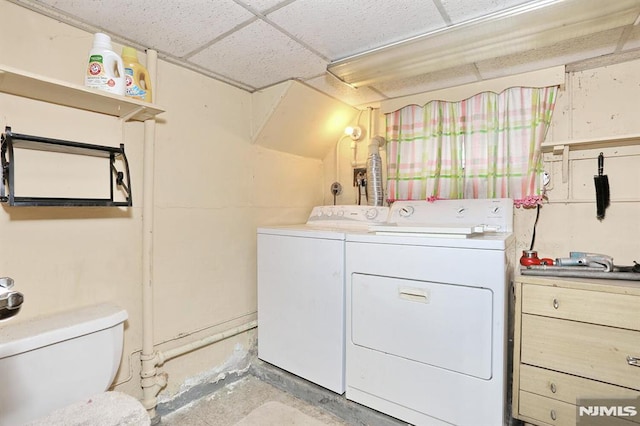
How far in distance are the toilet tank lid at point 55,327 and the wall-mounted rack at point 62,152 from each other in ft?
1.66

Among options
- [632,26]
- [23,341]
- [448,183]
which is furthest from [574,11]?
[23,341]

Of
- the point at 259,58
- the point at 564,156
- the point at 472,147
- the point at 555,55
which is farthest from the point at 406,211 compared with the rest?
the point at 259,58

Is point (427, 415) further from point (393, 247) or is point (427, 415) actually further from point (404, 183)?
point (404, 183)

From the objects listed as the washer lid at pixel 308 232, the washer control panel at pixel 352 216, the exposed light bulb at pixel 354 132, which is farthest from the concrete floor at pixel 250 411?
the exposed light bulb at pixel 354 132

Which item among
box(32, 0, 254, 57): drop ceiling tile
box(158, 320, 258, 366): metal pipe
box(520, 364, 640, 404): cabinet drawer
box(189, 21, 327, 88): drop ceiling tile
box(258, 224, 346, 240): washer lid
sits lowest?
box(158, 320, 258, 366): metal pipe

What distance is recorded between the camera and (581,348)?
4.66 feet

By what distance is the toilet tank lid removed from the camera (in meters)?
1.24

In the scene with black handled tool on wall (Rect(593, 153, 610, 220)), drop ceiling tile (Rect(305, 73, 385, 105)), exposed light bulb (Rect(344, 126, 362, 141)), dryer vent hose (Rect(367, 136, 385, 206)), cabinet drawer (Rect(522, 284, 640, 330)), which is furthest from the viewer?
exposed light bulb (Rect(344, 126, 362, 141))

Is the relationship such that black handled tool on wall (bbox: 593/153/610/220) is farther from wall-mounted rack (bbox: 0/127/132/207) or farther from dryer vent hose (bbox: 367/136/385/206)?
wall-mounted rack (bbox: 0/127/132/207)

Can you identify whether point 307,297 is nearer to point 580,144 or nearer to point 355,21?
point 355,21

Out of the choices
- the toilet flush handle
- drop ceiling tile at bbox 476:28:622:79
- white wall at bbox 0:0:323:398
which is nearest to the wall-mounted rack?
white wall at bbox 0:0:323:398

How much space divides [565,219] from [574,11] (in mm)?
1211

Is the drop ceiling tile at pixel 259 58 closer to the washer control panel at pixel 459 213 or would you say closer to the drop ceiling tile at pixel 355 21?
the drop ceiling tile at pixel 355 21

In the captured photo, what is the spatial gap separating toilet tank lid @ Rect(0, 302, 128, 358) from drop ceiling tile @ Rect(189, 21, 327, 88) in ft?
4.73
